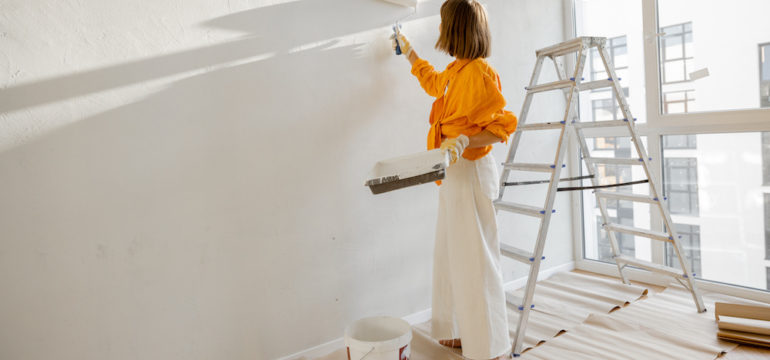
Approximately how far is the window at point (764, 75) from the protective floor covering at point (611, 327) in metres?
1.08

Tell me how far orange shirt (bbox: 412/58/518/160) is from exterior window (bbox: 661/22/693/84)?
147cm

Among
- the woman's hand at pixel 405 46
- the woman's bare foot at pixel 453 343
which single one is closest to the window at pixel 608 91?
the woman's hand at pixel 405 46

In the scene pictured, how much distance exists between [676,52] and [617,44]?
0.40 metres

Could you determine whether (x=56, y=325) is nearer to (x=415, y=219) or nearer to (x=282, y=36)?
(x=282, y=36)

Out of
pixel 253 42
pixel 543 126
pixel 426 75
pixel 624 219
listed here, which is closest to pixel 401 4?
pixel 426 75

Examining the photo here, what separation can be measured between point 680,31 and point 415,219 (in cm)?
190

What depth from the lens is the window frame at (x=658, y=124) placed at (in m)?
2.55

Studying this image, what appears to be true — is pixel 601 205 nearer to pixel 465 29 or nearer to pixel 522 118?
pixel 522 118

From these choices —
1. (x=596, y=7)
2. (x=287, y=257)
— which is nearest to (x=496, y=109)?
(x=287, y=257)

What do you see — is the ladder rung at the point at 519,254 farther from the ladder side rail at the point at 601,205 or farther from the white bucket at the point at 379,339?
the ladder side rail at the point at 601,205

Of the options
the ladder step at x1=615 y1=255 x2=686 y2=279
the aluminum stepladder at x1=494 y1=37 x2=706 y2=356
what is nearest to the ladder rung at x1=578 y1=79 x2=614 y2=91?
the aluminum stepladder at x1=494 y1=37 x2=706 y2=356

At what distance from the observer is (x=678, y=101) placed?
2.80m

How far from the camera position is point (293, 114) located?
209cm

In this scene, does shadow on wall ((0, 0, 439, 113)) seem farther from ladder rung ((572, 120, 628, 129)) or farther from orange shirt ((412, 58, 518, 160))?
ladder rung ((572, 120, 628, 129))
